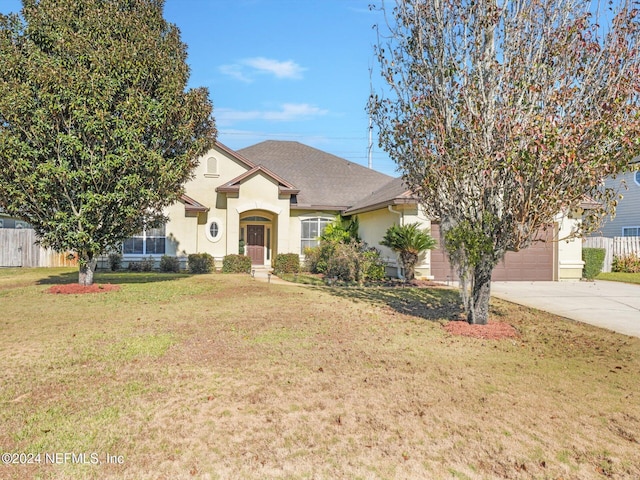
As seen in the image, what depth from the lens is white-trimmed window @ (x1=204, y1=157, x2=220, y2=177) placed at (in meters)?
21.5

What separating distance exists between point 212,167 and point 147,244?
4612mm

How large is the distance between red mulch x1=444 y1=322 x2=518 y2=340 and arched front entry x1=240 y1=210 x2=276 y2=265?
14.9 metres

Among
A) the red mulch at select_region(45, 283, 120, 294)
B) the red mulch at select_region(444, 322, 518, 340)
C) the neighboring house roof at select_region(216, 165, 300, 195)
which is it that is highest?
the neighboring house roof at select_region(216, 165, 300, 195)

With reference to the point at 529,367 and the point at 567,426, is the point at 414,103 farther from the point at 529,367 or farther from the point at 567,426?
the point at 567,426

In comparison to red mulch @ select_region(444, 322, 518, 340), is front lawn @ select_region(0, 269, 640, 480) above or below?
below

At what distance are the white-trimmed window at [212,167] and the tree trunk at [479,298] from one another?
1549 centimetres

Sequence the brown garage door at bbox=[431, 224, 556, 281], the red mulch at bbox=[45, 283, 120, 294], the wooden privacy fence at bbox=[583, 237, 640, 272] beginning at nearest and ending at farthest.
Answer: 1. the red mulch at bbox=[45, 283, 120, 294]
2. the brown garage door at bbox=[431, 224, 556, 281]
3. the wooden privacy fence at bbox=[583, 237, 640, 272]

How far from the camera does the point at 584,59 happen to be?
24.1 feet

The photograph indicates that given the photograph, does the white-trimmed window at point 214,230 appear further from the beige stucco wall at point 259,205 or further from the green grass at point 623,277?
the green grass at point 623,277

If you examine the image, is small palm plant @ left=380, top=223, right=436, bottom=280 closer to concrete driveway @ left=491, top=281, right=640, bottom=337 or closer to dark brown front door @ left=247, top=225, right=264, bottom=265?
concrete driveway @ left=491, top=281, right=640, bottom=337

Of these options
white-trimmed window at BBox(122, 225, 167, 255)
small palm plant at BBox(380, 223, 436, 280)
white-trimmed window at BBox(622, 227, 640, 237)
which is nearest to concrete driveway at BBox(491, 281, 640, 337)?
small palm plant at BBox(380, 223, 436, 280)

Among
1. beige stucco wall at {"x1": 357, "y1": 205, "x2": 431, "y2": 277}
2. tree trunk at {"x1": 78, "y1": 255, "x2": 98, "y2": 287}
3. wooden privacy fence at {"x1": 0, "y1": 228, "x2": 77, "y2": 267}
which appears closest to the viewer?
tree trunk at {"x1": 78, "y1": 255, "x2": 98, "y2": 287}

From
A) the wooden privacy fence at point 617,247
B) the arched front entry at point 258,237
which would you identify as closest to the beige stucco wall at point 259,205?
the arched front entry at point 258,237

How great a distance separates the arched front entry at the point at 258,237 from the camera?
2275cm
